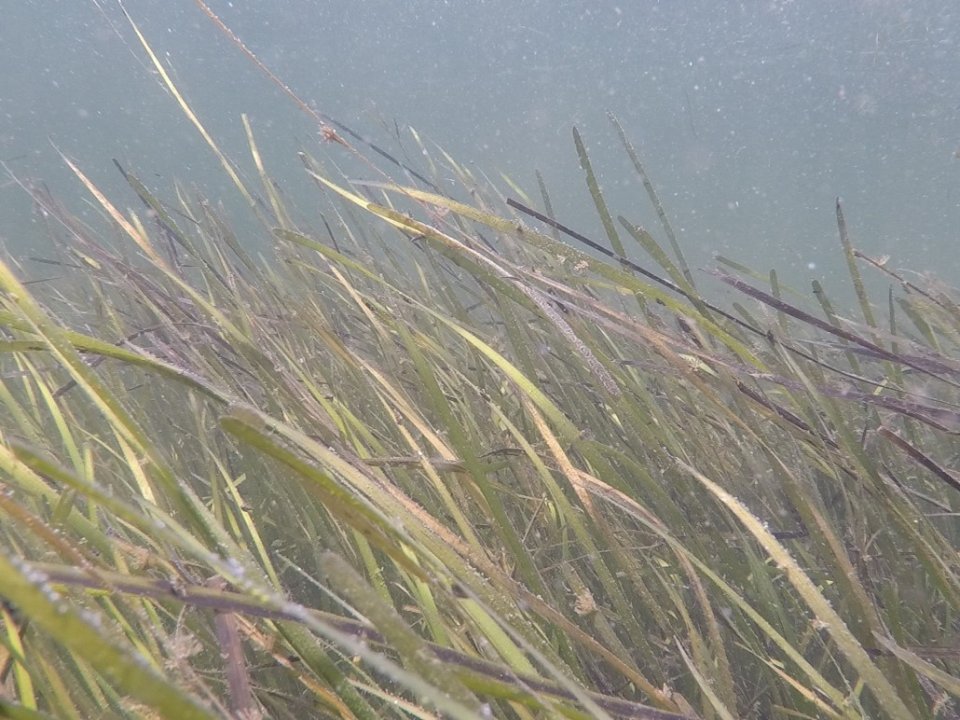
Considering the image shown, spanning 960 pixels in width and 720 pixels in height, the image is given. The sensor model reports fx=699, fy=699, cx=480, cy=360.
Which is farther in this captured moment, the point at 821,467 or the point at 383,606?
the point at 821,467

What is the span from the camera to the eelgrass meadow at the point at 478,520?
50cm

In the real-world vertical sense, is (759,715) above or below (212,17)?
below

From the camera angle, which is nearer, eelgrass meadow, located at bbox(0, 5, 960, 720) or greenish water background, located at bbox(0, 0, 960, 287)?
eelgrass meadow, located at bbox(0, 5, 960, 720)

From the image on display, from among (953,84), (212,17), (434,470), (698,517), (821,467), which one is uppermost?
(212,17)

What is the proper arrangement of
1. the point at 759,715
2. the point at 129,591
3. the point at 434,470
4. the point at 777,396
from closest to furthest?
1. the point at 129,591
2. the point at 434,470
3. the point at 759,715
4. the point at 777,396

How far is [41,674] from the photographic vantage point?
0.65 metres

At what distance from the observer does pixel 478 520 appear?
1239 mm

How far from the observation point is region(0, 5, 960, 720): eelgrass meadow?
1.65ft

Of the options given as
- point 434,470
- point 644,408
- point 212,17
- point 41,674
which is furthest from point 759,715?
point 212,17

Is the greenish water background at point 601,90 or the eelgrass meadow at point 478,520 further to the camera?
the greenish water background at point 601,90

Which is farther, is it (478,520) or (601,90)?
(601,90)

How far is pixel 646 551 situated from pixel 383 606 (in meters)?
1.03

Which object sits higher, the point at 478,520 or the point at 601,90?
the point at 601,90

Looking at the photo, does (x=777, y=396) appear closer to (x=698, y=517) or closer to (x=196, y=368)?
(x=698, y=517)
